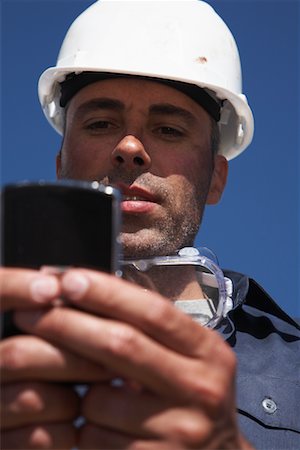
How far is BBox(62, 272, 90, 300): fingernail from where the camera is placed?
1.34 metres

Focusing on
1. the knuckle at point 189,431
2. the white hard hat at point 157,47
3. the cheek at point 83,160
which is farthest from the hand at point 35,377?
the white hard hat at point 157,47

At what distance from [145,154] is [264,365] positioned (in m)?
1.14

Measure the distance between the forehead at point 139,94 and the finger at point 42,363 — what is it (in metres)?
2.38

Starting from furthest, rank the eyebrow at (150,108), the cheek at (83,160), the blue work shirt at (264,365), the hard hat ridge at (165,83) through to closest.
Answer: the hard hat ridge at (165,83), the eyebrow at (150,108), the cheek at (83,160), the blue work shirt at (264,365)

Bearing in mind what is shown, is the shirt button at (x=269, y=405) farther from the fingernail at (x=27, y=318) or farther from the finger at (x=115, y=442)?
the fingernail at (x=27, y=318)

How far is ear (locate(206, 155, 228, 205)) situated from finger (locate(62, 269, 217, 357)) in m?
3.08

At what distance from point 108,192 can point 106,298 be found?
0.73 feet

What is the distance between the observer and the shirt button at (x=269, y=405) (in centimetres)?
292

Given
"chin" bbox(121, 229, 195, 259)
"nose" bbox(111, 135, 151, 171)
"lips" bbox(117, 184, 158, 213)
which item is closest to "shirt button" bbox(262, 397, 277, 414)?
"chin" bbox(121, 229, 195, 259)

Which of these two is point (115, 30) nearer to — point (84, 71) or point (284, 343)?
point (84, 71)

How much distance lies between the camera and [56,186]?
4.63ft

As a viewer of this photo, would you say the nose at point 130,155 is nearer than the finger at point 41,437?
No

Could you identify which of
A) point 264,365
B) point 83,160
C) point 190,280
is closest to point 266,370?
point 264,365

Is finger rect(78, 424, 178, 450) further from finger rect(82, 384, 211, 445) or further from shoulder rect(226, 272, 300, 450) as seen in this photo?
shoulder rect(226, 272, 300, 450)
